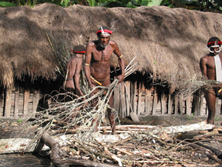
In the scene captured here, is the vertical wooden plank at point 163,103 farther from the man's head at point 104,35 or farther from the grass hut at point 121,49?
the man's head at point 104,35

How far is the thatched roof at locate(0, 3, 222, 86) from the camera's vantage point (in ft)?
21.2

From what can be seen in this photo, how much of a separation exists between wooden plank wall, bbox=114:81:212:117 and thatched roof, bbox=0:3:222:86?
81cm

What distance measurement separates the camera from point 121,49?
24.4 ft

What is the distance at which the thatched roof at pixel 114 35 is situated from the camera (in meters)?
6.46

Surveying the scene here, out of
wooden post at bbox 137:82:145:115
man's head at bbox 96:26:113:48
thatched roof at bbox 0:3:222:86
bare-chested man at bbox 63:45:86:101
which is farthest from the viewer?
wooden post at bbox 137:82:145:115

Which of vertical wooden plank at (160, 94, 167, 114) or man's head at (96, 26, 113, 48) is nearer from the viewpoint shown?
man's head at (96, 26, 113, 48)

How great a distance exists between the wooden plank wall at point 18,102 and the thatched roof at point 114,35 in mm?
461

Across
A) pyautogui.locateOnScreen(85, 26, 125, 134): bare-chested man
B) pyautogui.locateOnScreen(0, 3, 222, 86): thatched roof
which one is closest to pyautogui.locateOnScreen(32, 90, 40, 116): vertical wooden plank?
pyautogui.locateOnScreen(0, 3, 222, 86): thatched roof

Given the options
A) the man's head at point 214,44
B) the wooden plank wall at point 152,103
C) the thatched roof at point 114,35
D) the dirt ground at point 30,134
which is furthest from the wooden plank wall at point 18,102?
the man's head at point 214,44

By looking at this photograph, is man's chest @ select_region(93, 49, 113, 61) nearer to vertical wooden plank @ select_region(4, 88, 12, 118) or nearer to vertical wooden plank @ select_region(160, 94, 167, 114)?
vertical wooden plank @ select_region(4, 88, 12, 118)

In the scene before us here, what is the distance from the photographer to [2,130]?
5.64 m

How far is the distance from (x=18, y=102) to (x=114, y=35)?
130 inches

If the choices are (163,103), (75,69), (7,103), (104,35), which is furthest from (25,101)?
(163,103)

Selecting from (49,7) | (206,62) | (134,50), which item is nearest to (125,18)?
(134,50)
